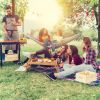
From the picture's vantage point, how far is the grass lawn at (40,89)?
6277 mm

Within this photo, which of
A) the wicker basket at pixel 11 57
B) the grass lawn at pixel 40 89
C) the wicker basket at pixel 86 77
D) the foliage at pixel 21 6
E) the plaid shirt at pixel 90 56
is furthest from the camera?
the foliage at pixel 21 6

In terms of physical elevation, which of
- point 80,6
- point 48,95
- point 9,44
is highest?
point 80,6

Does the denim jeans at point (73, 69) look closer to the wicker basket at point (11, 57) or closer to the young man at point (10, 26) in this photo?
→ the wicker basket at point (11, 57)

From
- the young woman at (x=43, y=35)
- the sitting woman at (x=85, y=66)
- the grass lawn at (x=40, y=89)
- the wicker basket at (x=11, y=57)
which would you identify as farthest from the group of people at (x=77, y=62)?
the young woman at (x=43, y=35)

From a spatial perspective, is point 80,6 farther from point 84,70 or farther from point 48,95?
point 48,95

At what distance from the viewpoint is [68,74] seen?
7965 mm

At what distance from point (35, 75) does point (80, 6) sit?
824 centimetres

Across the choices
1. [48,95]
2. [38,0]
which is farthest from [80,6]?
[48,95]

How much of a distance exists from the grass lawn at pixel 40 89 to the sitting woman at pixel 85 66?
0.89 ft

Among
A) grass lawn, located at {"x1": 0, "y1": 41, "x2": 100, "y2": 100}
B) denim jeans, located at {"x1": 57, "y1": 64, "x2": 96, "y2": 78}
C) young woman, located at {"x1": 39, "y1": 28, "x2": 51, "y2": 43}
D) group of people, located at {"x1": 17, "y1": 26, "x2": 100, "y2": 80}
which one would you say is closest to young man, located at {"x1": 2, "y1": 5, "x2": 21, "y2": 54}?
young woman, located at {"x1": 39, "y1": 28, "x2": 51, "y2": 43}

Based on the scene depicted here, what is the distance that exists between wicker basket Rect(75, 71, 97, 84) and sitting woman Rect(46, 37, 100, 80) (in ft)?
1.07

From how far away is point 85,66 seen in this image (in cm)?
804

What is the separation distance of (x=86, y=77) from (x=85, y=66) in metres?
0.66

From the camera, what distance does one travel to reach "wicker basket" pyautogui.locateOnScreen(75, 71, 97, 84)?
745cm
